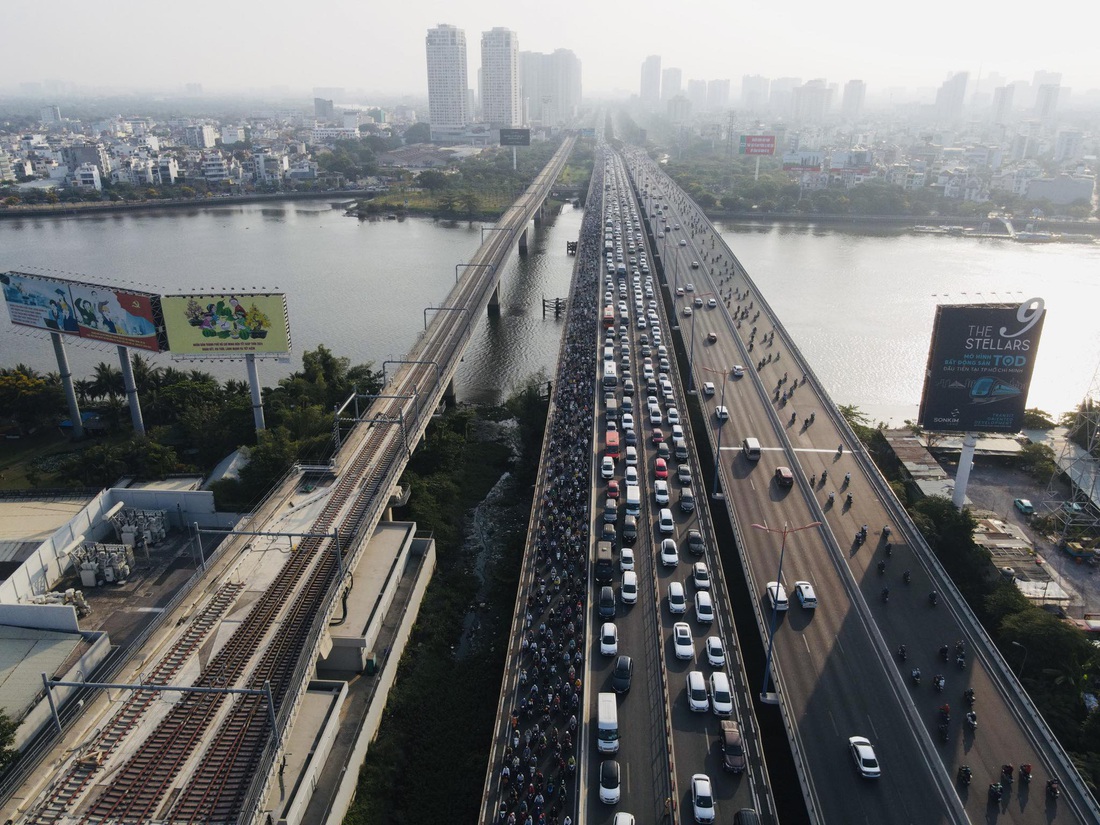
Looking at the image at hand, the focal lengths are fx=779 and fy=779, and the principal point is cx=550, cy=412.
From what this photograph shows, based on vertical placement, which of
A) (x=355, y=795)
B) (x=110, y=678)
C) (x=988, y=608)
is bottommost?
(x=355, y=795)

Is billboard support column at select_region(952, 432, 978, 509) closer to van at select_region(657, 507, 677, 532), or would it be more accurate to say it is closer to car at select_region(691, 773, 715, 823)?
van at select_region(657, 507, 677, 532)

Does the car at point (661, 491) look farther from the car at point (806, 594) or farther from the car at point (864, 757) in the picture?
the car at point (864, 757)

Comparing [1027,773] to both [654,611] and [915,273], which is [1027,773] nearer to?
[654,611]

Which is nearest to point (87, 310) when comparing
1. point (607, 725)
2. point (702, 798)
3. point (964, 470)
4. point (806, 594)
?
point (607, 725)

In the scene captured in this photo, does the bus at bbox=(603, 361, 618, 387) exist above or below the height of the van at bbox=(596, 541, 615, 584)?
above

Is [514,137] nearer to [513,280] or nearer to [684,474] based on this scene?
[513,280]

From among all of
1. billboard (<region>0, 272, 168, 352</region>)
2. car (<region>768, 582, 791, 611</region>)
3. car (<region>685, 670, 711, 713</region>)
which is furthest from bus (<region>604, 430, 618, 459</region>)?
billboard (<region>0, 272, 168, 352</region>)

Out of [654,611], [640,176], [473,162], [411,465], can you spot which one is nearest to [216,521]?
[411,465]
